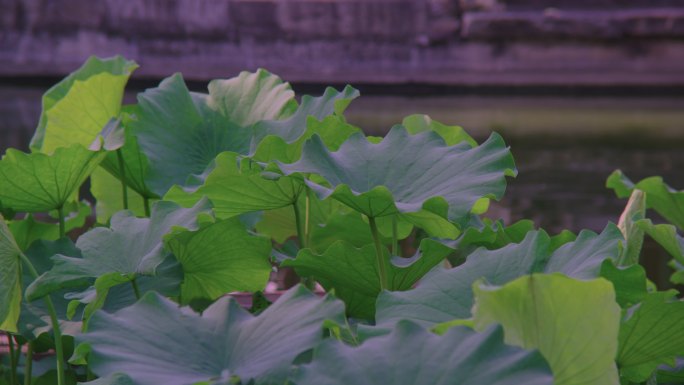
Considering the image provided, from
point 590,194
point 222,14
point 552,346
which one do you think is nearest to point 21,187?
point 552,346

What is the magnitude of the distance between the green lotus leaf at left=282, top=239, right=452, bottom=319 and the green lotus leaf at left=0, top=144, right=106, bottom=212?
18 cm

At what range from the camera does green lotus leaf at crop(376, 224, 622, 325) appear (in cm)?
52

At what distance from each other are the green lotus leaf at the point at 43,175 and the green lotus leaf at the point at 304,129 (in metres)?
0.12

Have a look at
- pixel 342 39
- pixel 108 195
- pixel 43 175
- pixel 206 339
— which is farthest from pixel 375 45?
pixel 206 339

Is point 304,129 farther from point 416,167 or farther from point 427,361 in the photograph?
point 427,361

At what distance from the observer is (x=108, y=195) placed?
941 mm

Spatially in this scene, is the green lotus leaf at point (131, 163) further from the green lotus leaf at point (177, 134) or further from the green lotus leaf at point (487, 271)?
the green lotus leaf at point (487, 271)

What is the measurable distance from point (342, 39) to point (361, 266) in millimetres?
7273

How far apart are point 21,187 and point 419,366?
0.41 metres

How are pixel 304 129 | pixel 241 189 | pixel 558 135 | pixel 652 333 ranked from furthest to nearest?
1. pixel 558 135
2. pixel 304 129
3. pixel 241 189
4. pixel 652 333

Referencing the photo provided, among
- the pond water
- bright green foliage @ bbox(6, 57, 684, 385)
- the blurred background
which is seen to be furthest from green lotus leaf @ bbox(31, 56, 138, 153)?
the blurred background

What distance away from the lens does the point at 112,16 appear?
7.85 metres

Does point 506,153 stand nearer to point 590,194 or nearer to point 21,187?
point 21,187

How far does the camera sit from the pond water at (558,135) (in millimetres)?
3531
